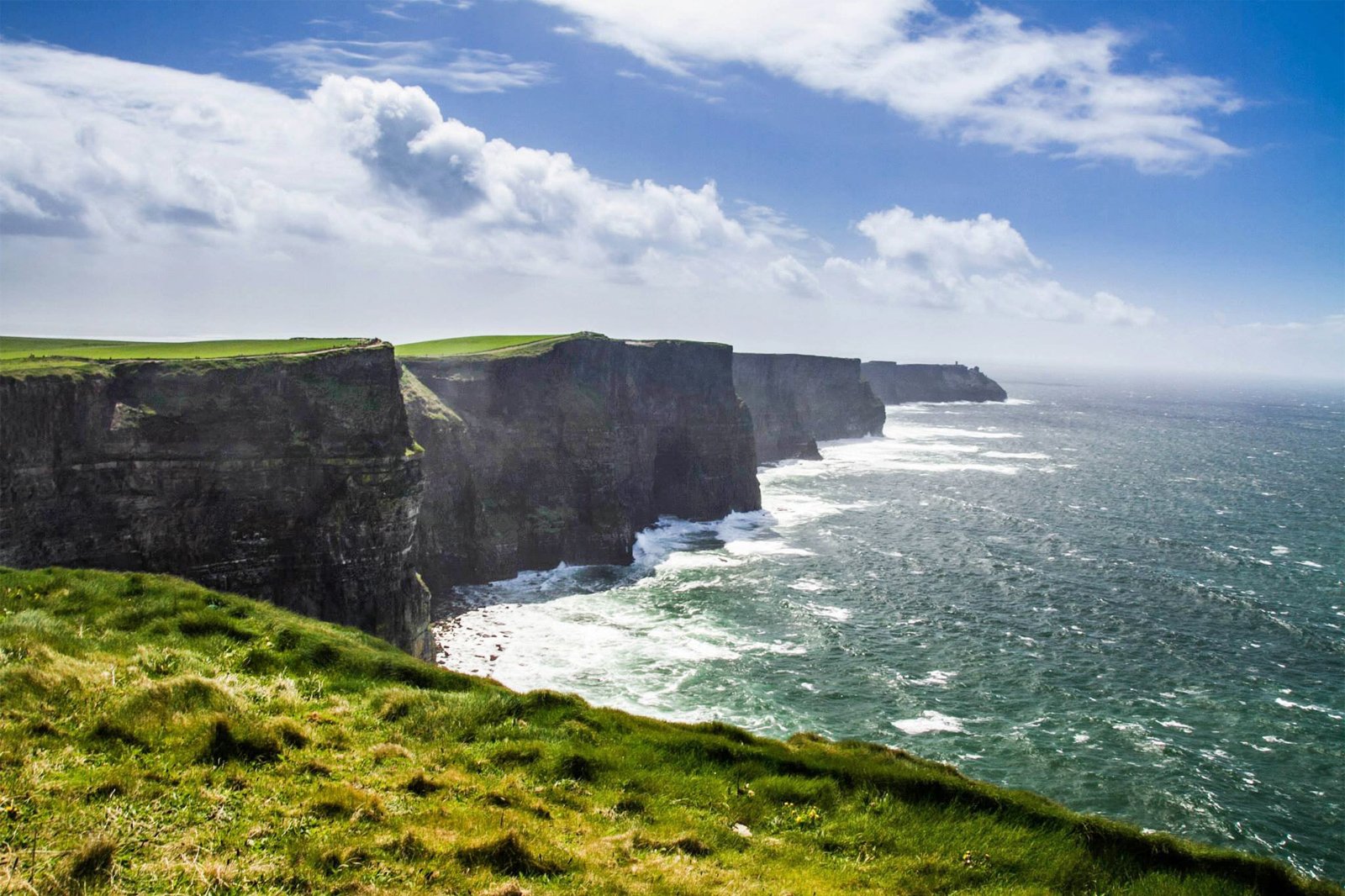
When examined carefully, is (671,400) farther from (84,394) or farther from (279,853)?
(279,853)

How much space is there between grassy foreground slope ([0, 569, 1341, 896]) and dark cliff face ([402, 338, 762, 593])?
3750 cm

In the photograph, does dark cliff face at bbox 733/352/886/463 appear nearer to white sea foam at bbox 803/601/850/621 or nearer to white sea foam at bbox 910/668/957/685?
white sea foam at bbox 803/601/850/621

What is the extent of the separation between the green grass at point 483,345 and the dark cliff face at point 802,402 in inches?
2064

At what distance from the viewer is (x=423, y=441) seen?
178 feet

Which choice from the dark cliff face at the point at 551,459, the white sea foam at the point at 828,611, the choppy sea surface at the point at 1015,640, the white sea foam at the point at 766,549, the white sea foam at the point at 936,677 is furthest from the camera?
the white sea foam at the point at 766,549

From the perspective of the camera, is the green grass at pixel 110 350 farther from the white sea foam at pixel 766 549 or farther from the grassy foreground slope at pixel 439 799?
the white sea foam at pixel 766 549

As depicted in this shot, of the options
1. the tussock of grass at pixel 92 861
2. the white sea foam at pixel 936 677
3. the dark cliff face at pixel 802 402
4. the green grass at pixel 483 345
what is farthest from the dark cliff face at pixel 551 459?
the tussock of grass at pixel 92 861

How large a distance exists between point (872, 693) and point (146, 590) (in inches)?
1241

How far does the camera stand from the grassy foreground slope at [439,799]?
1023 cm

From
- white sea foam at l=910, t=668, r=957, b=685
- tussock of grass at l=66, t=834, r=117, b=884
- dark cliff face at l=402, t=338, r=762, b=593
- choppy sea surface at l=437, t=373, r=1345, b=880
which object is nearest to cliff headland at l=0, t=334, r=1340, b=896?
tussock of grass at l=66, t=834, r=117, b=884

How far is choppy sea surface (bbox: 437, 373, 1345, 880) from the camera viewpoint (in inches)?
1240

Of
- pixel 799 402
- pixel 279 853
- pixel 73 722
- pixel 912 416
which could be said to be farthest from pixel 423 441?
pixel 912 416

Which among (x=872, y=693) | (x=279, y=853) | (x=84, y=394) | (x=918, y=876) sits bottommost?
(x=872, y=693)

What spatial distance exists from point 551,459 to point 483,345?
16.2 m
